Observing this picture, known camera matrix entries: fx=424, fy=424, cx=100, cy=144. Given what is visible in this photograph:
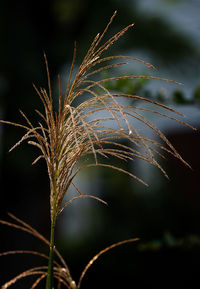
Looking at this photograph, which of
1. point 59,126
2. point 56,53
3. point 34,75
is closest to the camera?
point 59,126

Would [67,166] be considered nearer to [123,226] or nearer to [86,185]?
[123,226]

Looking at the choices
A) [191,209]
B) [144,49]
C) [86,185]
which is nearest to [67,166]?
[191,209]

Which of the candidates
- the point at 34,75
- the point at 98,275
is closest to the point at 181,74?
the point at 34,75

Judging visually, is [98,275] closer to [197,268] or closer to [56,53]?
[197,268]

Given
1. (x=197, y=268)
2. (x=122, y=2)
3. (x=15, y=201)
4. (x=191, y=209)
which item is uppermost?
(x=122, y=2)

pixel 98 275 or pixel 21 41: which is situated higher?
pixel 21 41

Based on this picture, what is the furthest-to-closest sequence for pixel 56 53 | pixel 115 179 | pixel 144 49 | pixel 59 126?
pixel 115 179 < pixel 144 49 < pixel 56 53 < pixel 59 126

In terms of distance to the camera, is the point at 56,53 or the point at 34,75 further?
the point at 56,53
